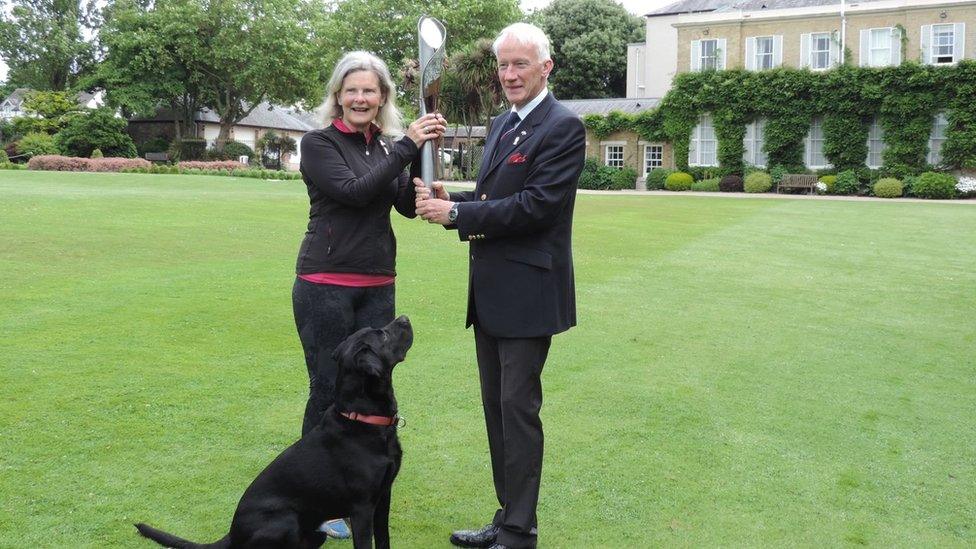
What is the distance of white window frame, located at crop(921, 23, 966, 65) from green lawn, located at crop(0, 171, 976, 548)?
98.2 feet

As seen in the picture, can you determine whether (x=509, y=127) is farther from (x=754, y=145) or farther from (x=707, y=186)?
(x=754, y=145)

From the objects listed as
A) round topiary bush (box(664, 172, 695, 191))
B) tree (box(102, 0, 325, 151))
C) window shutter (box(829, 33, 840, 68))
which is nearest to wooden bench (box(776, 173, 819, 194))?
round topiary bush (box(664, 172, 695, 191))

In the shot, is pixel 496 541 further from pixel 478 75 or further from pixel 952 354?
pixel 478 75

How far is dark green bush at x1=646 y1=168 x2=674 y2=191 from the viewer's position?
135ft


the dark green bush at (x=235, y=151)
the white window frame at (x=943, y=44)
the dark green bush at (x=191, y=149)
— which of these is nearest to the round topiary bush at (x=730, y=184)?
the white window frame at (x=943, y=44)

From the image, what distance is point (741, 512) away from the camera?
4395 mm

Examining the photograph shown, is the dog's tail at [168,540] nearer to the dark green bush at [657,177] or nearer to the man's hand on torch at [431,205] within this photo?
the man's hand on torch at [431,205]

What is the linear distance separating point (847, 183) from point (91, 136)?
37.4 meters

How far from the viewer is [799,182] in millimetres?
38375

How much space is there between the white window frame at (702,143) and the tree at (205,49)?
24189 millimetres

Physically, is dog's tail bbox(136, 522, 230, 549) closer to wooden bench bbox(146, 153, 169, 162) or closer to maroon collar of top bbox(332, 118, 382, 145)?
maroon collar of top bbox(332, 118, 382, 145)

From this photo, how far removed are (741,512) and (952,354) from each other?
4819 millimetres

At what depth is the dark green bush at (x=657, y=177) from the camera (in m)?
41.3

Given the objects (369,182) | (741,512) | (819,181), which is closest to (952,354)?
(741,512)
